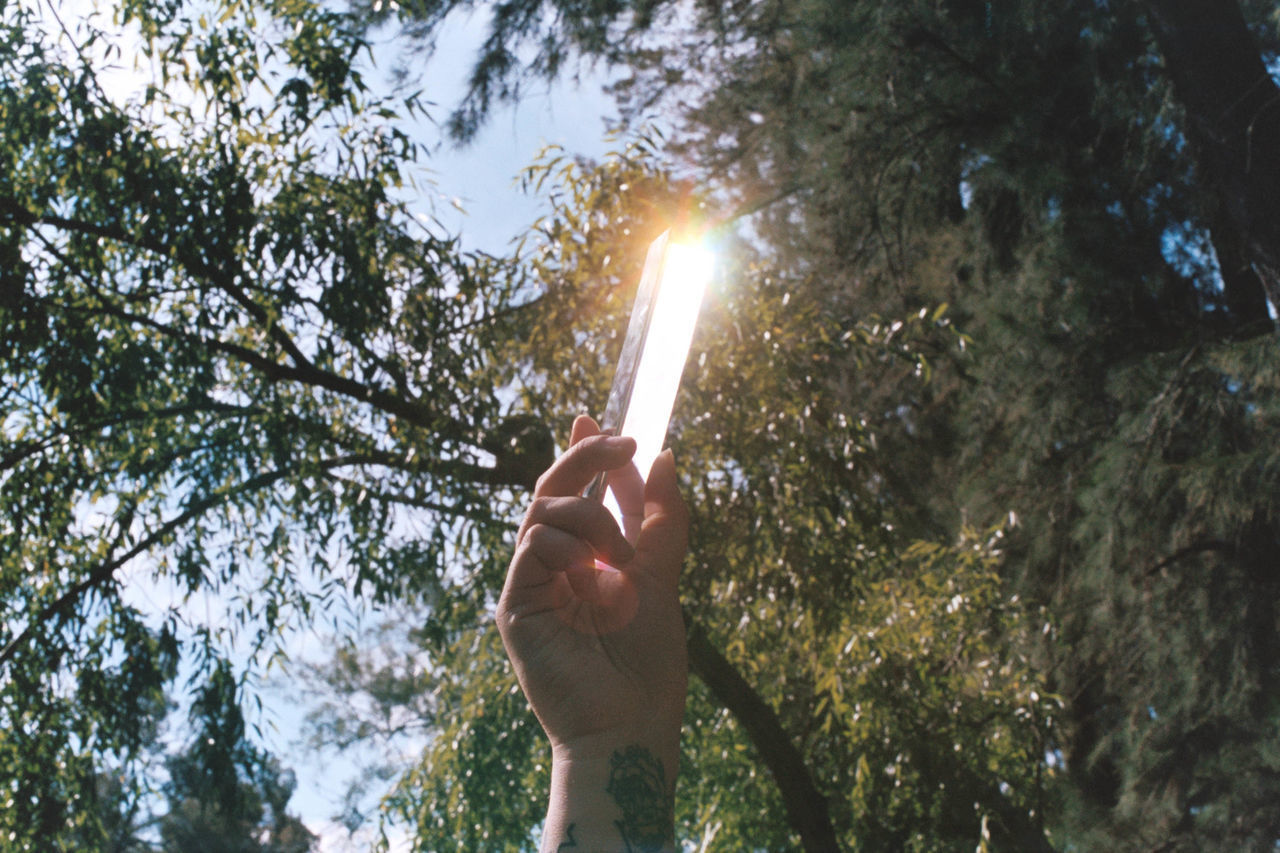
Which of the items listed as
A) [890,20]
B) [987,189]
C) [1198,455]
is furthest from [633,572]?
[987,189]

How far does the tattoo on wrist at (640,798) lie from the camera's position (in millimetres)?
1062

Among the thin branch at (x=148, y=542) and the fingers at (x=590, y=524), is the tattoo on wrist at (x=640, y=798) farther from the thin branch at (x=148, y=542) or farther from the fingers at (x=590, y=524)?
the thin branch at (x=148, y=542)

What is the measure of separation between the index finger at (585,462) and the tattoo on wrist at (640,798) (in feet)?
0.99

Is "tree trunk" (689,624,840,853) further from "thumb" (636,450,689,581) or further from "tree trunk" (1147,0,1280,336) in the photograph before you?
"thumb" (636,450,689,581)

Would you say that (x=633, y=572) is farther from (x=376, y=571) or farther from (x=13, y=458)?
(x=13, y=458)

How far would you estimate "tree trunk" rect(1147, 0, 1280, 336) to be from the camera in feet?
11.0

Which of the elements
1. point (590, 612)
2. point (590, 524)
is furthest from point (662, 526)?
point (590, 524)

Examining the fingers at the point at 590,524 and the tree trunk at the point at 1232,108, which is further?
the tree trunk at the point at 1232,108

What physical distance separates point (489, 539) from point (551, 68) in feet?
9.05

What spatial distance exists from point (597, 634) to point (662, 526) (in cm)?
16

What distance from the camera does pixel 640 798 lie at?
1.08m

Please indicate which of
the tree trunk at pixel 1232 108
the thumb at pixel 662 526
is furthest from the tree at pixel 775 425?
the thumb at pixel 662 526

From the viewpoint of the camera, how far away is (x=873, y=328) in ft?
13.6

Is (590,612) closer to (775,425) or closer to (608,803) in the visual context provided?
(608,803)
